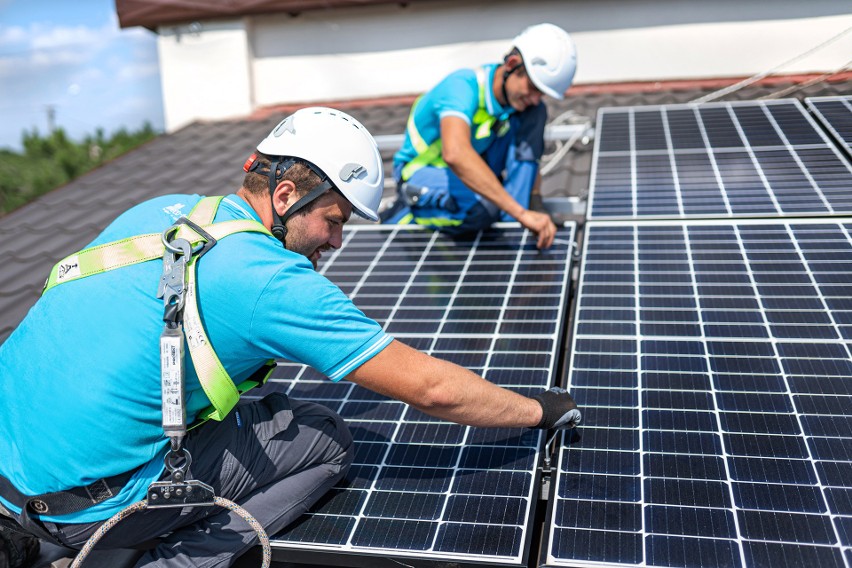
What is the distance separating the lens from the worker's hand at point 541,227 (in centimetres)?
479

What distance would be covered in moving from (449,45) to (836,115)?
443 centimetres

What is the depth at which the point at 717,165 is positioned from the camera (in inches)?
215

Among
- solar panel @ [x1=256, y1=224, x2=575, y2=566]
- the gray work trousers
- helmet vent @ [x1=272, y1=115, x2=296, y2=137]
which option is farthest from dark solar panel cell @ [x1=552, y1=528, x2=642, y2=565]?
helmet vent @ [x1=272, y1=115, x2=296, y2=137]

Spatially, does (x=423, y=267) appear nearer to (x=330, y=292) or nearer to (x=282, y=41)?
(x=330, y=292)

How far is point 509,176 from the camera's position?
5.77 metres

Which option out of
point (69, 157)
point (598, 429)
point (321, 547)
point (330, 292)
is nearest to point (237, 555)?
point (321, 547)

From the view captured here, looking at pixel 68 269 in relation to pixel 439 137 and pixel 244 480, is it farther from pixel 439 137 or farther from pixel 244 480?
pixel 439 137

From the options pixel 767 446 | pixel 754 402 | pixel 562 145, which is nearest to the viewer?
pixel 767 446

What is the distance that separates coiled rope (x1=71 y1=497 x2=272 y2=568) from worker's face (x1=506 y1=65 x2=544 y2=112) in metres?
3.62

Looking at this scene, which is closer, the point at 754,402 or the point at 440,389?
the point at 440,389

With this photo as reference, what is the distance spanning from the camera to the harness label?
9.05ft

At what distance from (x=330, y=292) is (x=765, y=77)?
705 cm

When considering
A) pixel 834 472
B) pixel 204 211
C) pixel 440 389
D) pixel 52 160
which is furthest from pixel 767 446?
pixel 52 160

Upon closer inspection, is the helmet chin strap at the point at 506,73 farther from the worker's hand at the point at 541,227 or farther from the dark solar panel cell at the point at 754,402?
the dark solar panel cell at the point at 754,402
